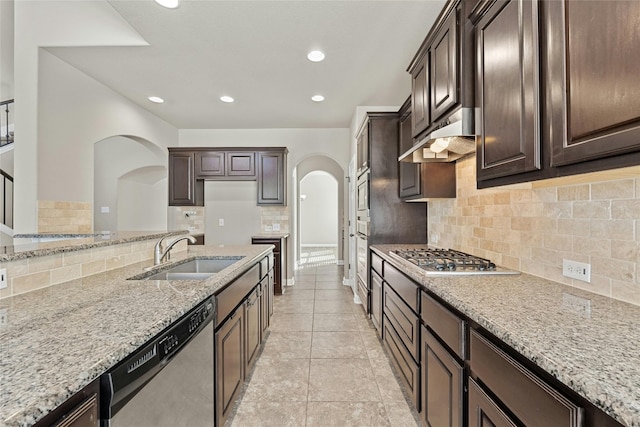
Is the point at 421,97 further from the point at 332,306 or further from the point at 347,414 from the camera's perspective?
the point at 332,306

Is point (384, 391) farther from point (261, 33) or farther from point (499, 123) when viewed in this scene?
point (261, 33)

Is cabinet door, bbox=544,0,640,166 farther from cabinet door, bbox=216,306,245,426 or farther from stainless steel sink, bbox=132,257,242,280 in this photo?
stainless steel sink, bbox=132,257,242,280

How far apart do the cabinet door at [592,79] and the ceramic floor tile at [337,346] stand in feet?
7.27

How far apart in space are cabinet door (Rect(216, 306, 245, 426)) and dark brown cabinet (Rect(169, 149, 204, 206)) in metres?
3.49

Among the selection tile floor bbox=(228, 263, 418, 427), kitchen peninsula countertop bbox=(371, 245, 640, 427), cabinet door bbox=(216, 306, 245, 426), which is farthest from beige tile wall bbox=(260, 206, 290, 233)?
kitchen peninsula countertop bbox=(371, 245, 640, 427)

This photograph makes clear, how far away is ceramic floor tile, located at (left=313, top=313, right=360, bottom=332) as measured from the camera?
3.12 m

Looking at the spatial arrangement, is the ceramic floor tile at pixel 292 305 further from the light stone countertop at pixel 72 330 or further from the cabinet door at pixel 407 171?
the light stone countertop at pixel 72 330

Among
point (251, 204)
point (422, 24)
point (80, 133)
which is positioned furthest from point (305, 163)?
point (422, 24)

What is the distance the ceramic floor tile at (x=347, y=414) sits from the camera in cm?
175

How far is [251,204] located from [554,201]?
14.5 ft

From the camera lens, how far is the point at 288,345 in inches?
109

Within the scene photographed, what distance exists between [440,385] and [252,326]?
1376mm

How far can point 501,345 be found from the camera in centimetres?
94

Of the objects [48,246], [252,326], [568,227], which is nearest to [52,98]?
[48,246]
